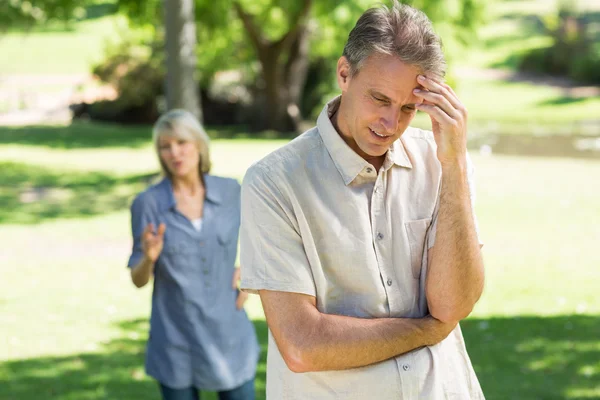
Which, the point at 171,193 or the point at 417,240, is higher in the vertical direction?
the point at 417,240

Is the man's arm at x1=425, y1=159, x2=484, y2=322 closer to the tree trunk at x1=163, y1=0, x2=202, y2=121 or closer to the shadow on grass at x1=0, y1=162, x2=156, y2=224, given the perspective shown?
the tree trunk at x1=163, y1=0, x2=202, y2=121

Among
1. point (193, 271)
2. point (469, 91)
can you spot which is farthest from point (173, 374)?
point (469, 91)

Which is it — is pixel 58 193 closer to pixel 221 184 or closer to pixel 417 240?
pixel 221 184

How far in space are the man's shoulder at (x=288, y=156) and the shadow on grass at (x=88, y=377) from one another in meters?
4.37

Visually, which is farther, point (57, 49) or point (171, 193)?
point (57, 49)

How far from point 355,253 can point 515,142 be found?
79.2ft

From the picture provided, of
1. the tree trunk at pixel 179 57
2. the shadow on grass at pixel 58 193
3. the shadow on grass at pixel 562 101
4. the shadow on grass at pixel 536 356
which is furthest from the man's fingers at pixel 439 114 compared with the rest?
the shadow on grass at pixel 562 101

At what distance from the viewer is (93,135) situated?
2741cm

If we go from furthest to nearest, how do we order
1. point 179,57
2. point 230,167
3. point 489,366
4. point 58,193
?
A: point 230,167
point 58,193
point 179,57
point 489,366

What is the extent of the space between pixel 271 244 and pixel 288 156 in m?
0.26

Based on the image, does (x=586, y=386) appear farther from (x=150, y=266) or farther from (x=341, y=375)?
(x=341, y=375)

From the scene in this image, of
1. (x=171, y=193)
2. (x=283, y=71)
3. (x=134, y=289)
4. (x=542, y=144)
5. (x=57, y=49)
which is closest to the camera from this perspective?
(x=171, y=193)

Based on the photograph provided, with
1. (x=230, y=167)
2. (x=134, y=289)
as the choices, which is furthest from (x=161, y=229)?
(x=230, y=167)

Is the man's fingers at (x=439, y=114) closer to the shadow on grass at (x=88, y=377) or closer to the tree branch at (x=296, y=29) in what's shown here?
the shadow on grass at (x=88, y=377)
